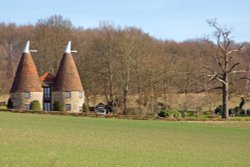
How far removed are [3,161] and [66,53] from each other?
45.0 m

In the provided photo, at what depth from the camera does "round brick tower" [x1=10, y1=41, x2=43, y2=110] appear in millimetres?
59656

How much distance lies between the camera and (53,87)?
202 ft

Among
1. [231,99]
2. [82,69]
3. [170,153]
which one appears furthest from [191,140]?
[231,99]

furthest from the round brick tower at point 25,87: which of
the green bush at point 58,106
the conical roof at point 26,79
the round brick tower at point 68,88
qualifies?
the round brick tower at point 68,88

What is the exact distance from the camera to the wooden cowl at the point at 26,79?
59.9 m

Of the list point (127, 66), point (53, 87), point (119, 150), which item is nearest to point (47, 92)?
point (53, 87)

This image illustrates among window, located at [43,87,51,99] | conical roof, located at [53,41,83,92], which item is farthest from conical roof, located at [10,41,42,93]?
conical roof, located at [53,41,83,92]

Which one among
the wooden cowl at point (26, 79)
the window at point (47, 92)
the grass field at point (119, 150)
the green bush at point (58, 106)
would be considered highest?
the wooden cowl at point (26, 79)

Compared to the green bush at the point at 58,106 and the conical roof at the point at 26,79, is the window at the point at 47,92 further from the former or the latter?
the green bush at the point at 58,106

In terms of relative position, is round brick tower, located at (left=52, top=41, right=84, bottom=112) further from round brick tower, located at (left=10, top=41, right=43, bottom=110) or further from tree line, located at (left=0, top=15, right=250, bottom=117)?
tree line, located at (left=0, top=15, right=250, bottom=117)

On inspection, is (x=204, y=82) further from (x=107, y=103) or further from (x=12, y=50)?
(x=12, y=50)

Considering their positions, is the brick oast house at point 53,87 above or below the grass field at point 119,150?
above

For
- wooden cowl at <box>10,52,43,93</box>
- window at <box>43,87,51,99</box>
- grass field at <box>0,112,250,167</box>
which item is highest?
wooden cowl at <box>10,52,43,93</box>

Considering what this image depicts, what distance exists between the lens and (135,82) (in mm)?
64000
